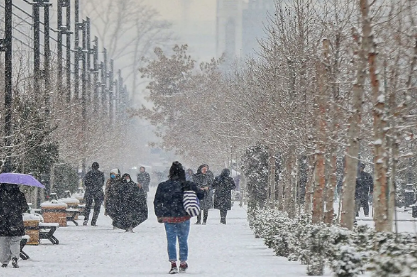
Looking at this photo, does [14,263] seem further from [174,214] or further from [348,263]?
[348,263]

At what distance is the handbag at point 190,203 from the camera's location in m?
16.6

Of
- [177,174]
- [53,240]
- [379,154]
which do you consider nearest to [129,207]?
[53,240]

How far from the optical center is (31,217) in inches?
899

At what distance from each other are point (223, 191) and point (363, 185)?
14.5ft

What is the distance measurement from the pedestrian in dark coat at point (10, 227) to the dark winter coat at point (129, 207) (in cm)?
1120

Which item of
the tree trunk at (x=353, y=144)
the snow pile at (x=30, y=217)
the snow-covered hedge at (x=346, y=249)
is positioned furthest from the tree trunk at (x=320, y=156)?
the snow pile at (x=30, y=217)

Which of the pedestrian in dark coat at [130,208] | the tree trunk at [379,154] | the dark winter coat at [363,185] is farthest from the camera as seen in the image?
the dark winter coat at [363,185]

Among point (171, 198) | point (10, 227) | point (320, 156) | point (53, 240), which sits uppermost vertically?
point (320, 156)

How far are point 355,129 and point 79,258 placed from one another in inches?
257

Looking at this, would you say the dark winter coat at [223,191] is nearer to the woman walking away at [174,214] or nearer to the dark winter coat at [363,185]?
the dark winter coat at [363,185]

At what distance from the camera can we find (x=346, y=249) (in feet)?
37.4

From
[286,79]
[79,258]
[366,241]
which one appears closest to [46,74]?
[286,79]

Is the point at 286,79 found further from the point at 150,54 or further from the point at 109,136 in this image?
the point at 150,54

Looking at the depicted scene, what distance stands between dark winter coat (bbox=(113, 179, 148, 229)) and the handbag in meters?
12.6
